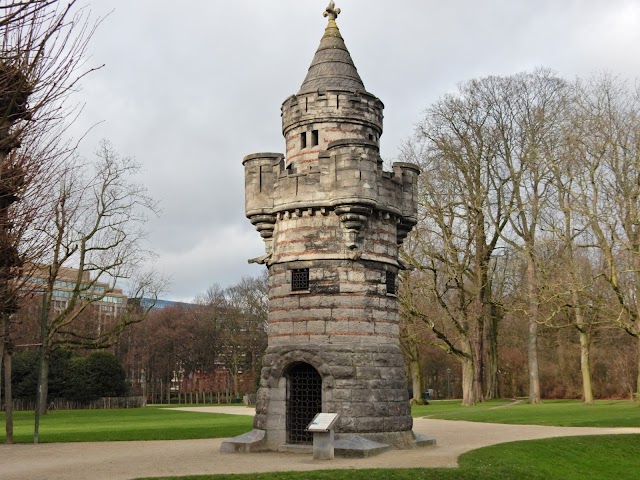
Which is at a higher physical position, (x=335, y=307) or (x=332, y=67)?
(x=332, y=67)

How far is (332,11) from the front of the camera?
20.4m

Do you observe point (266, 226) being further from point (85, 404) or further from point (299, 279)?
point (85, 404)

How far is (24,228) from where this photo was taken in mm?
8797

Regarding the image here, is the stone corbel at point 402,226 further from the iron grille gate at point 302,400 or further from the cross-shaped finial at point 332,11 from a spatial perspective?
the cross-shaped finial at point 332,11

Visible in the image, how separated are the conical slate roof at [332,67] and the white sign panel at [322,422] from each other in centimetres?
867

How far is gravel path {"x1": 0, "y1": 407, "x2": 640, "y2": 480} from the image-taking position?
548 inches

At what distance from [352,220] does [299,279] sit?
208cm

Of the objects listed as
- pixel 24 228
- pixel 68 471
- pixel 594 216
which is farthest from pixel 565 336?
pixel 24 228

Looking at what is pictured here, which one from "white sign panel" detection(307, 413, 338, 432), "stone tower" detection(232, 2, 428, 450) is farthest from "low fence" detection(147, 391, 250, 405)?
"white sign panel" detection(307, 413, 338, 432)

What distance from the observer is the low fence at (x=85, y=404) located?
4894 cm

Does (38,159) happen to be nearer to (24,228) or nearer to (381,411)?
(24,228)

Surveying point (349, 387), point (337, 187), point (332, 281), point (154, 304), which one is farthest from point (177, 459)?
point (154, 304)

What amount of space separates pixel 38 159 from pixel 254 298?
178ft

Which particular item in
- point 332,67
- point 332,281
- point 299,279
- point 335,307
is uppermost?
point 332,67
